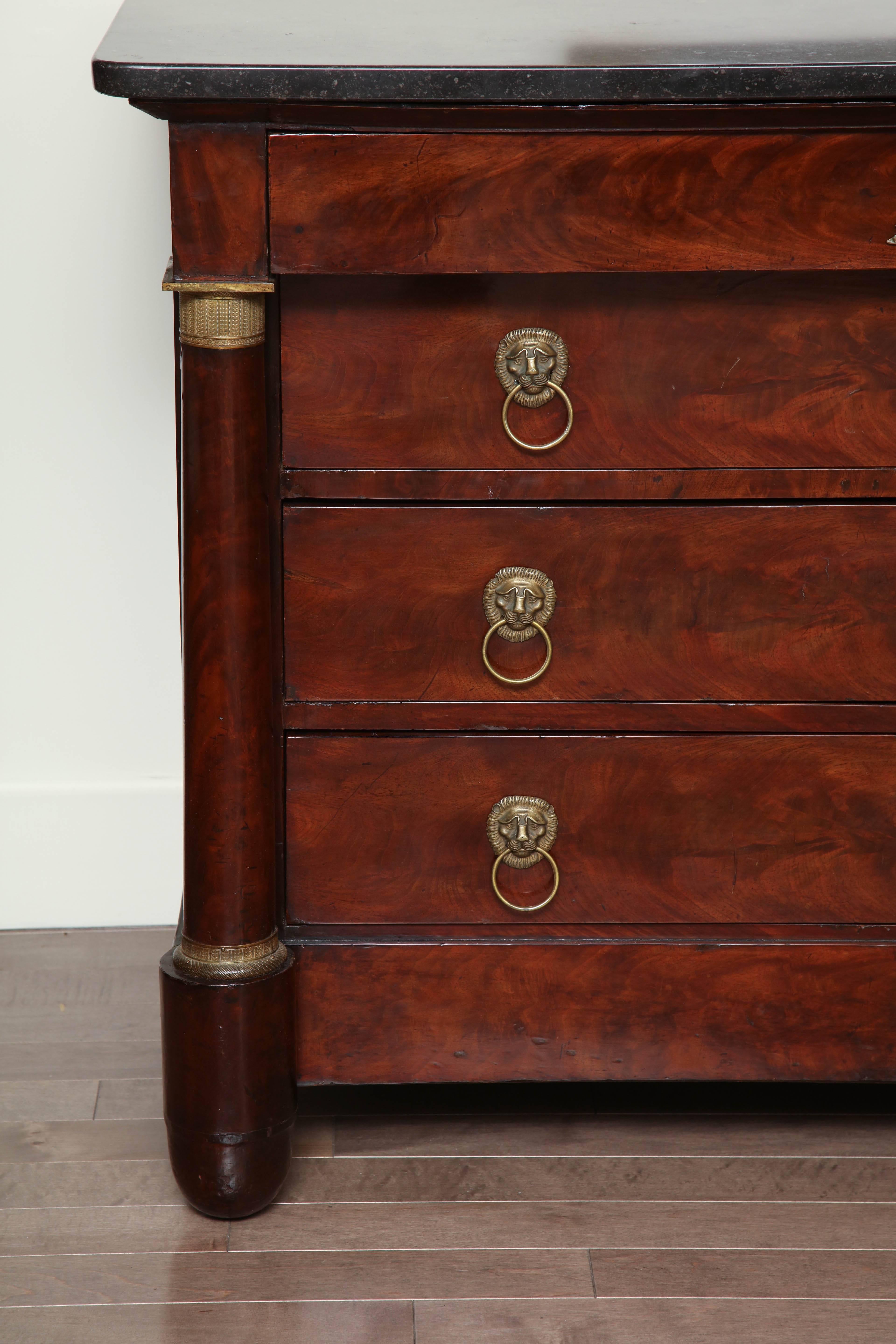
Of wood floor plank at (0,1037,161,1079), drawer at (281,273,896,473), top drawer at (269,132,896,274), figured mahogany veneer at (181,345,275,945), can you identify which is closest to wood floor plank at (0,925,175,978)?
wood floor plank at (0,1037,161,1079)

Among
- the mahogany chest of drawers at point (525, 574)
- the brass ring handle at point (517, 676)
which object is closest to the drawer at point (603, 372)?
the mahogany chest of drawers at point (525, 574)

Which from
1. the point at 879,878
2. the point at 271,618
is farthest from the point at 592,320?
the point at 879,878

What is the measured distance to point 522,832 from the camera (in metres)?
1.23

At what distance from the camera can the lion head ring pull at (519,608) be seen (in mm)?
1191

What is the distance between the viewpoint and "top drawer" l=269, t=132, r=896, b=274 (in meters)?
1.06

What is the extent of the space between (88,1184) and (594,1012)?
1.67ft

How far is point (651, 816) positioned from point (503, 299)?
469 mm

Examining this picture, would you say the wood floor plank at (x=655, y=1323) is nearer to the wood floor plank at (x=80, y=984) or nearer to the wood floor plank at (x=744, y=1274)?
the wood floor plank at (x=744, y=1274)

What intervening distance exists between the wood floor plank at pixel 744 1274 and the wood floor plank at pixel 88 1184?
42 centimetres

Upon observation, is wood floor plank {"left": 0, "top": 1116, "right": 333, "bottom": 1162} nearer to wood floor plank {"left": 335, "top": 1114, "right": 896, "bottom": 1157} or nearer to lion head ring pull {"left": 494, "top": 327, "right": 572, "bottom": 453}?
wood floor plank {"left": 335, "top": 1114, "right": 896, "bottom": 1157}

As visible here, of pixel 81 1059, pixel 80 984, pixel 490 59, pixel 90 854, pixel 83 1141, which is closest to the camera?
pixel 490 59

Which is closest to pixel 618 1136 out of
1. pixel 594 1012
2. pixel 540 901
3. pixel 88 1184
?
pixel 594 1012

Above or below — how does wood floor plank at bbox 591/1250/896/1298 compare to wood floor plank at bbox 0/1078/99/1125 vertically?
below

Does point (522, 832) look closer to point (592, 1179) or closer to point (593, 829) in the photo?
point (593, 829)
